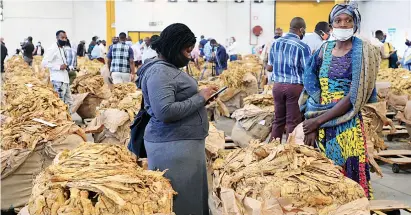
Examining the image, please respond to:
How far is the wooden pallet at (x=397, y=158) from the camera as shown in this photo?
6.53 metres

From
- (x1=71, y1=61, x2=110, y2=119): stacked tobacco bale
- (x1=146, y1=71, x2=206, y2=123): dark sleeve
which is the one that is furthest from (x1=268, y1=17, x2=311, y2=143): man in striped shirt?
(x1=71, y1=61, x2=110, y2=119): stacked tobacco bale

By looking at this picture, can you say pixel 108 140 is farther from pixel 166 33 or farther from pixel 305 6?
pixel 305 6

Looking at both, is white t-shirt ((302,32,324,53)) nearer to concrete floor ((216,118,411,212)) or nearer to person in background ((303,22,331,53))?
person in background ((303,22,331,53))

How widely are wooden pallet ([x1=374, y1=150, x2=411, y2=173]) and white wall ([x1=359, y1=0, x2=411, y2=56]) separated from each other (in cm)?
1518

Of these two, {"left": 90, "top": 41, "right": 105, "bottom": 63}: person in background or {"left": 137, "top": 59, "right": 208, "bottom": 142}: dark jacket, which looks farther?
{"left": 90, "top": 41, "right": 105, "bottom": 63}: person in background

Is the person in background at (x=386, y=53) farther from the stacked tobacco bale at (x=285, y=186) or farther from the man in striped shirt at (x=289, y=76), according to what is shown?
the stacked tobacco bale at (x=285, y=186)

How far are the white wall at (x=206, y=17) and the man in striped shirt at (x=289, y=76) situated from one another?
75.5ft

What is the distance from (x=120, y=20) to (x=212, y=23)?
16.3 ft

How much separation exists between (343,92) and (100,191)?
1616 mm

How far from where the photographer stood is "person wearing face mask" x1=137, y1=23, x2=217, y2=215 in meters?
3.09

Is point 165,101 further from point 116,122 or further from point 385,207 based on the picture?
point 116,122

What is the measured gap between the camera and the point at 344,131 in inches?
134

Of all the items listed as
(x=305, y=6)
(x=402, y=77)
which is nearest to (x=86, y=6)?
(x=305, y=6)

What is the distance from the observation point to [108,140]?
21.2 feet
